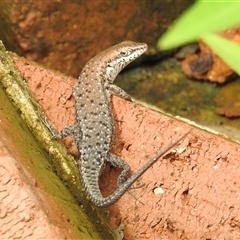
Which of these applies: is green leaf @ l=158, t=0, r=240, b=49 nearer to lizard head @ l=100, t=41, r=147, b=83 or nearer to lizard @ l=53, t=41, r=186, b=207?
lizard @ l=53, t=41, r=186, b=207

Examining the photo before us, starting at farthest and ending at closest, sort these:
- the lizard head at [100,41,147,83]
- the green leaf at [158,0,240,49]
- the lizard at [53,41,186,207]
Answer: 1. the lizard head at [100,41,147,83]
2. the lizard at [53,41,186,207]
3. the green leaf at [158,0,240,49]

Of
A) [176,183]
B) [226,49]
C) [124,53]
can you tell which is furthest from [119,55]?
[226,49]

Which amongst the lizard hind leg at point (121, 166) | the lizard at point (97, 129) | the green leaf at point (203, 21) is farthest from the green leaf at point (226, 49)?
the lizard hind leg at point (121, 166)

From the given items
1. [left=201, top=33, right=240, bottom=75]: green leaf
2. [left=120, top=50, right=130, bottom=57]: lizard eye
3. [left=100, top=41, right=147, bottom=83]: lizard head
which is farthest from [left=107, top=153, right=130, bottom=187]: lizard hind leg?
[left=201, top=33, right=240, bottom=75]: green leaf

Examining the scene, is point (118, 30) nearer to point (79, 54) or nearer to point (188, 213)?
point (79, 54)

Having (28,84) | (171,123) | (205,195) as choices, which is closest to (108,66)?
(28,84)

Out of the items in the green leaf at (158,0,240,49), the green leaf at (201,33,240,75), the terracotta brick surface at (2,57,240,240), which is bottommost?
the terracotta brick surface at (2,57,240,240)

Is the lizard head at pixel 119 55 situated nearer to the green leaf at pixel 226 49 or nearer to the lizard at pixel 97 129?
the lizard at pixel 97 129

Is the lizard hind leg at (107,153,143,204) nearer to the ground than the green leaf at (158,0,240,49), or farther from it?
nearer to the ground
